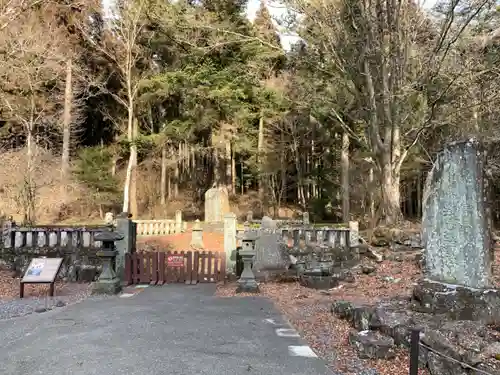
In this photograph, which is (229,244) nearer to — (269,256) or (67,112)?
(269,256)

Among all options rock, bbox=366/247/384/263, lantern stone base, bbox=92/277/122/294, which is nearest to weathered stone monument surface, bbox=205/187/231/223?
rock, bbox=366/247/384/263

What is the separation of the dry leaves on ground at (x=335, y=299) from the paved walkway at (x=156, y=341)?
0.74 feet

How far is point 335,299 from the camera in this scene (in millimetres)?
7387

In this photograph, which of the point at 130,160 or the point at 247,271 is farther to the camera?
the point at 130,160

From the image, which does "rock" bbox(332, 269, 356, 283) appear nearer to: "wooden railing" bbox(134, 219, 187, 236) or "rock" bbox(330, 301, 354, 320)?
"rock" bbox(330, 301, 354, 320)

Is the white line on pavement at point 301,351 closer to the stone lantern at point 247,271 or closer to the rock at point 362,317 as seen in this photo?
the rock at point 362,317

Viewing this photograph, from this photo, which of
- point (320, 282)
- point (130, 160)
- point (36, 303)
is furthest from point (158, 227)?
point (36, 303)

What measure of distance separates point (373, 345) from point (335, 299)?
123 inches

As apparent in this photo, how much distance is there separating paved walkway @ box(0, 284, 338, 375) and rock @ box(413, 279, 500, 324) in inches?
62.6

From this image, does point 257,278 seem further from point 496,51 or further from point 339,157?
point 339,157

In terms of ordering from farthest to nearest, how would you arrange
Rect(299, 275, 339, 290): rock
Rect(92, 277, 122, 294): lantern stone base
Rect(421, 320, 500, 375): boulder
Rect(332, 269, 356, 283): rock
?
Rect(332, 269, 356, 283): rock, Rect(299, 275, 339, 290): rock, Rect(92, 277, 122, 294): lantern stone base, Rect(421, 320, 500, 375): boulder

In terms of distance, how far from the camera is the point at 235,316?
20.2ft

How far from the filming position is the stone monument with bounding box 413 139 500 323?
15.6ft

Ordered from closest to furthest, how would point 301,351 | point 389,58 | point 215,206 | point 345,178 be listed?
point 301,351, point 389,58, point 215,206, point 345,178
